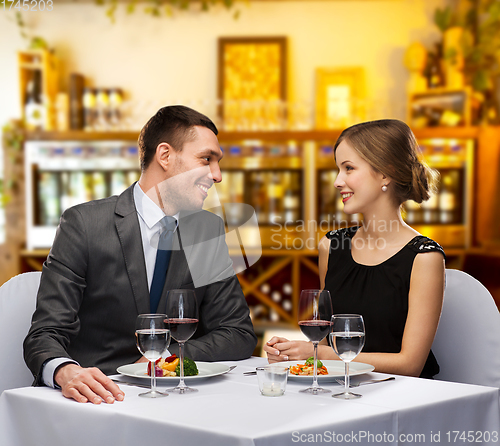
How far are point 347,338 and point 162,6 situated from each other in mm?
4873

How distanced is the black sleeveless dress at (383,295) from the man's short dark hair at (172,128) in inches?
23.5

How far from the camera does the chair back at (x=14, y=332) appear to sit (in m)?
1.55

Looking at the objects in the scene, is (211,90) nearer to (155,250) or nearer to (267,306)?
(267,306)

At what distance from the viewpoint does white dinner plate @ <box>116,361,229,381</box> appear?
114cm

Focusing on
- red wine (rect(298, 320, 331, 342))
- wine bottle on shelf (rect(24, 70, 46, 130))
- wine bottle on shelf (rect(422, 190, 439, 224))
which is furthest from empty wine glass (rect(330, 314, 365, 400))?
wine bottle on shelf (rect(24, 70, 46, 130))

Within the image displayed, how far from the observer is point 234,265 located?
169 cm

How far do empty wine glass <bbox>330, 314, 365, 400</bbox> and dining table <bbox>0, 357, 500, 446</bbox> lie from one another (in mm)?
68

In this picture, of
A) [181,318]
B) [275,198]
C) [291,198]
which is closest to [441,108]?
[291,198]

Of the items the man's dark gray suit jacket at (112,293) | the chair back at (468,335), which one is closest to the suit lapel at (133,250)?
the man's dark gray suit jacket at (112,293)

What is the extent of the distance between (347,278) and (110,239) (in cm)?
70

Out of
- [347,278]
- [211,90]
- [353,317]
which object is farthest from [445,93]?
[353,317]

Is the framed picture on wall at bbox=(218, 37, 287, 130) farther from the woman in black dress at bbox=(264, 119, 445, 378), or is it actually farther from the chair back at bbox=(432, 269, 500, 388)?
the chair back at bbox=(432, 269, 500, 388)

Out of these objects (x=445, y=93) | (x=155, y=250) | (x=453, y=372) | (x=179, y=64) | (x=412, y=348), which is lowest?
(x=453, y=372)

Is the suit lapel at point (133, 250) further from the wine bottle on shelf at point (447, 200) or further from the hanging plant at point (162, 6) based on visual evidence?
the hanging plant at point (162, 6)
